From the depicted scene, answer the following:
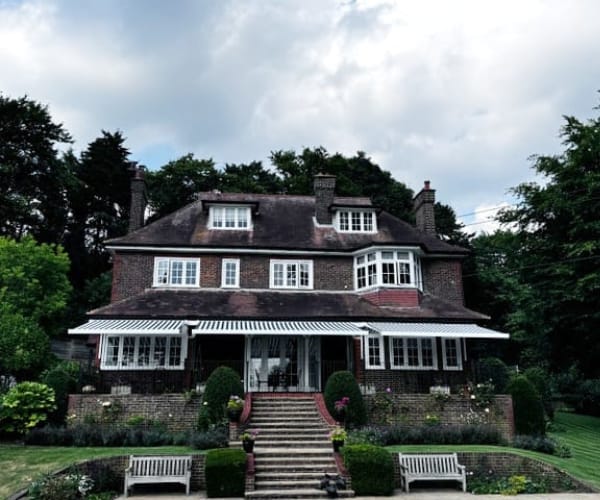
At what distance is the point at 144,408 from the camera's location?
19578mm

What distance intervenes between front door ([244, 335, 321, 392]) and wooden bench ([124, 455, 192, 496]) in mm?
9647

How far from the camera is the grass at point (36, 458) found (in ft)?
43.7

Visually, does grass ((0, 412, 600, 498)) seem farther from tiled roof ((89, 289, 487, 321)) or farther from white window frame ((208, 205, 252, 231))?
white window frame ((208, 205, 252, 231))

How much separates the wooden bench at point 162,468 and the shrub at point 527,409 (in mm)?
12542

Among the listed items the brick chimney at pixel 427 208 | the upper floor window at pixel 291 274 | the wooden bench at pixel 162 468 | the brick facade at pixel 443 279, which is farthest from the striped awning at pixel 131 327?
the brick chimney at pixel 427 208

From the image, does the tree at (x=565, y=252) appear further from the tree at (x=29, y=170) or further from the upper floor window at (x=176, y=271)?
the tree at (x=29, y=170)

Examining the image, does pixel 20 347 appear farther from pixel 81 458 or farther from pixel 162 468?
pixel 162 468

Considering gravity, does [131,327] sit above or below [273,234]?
below

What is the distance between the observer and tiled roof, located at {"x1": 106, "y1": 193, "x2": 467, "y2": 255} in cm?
2642

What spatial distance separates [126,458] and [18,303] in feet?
57.9

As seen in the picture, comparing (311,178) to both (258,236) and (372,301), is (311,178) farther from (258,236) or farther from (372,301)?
(372,301)

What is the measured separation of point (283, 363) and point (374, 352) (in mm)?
4381

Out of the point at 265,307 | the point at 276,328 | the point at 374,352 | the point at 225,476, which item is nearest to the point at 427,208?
the point at 374,352

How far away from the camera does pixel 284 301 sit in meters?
25.2
